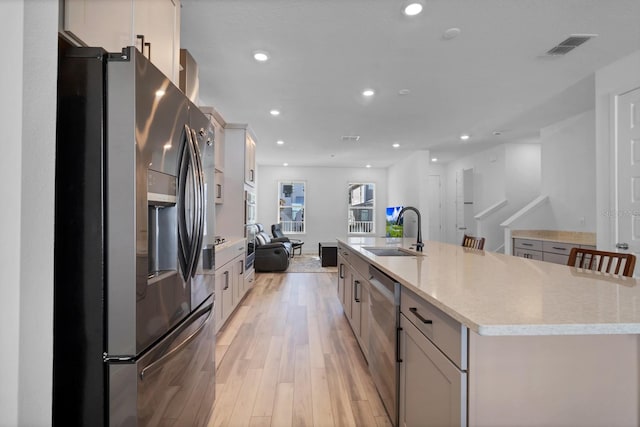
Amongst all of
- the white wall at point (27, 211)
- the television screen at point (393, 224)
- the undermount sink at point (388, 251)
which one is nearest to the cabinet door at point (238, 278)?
the undermount sink at point (388, 251)

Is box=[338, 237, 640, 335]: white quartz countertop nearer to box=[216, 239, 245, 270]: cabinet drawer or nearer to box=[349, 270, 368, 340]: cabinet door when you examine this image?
box=[349, 270, 368, 340]: cabinet door

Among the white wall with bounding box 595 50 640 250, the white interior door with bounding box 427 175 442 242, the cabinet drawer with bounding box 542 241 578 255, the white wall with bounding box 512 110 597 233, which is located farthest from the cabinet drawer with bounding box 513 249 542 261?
the white interior door with bounding box 427 175 442 242

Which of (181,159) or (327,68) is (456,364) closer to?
(181,159)

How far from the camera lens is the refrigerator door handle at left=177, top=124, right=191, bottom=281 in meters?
1.27

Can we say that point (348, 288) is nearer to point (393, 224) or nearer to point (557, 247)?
point (557, 247)

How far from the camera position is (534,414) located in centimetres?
90

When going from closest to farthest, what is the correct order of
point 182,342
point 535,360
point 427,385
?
1. point 535,360
2. point 427,385
3. point 182,342

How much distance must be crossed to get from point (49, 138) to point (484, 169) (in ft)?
25.6

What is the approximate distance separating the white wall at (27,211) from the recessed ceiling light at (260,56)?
7.01ft

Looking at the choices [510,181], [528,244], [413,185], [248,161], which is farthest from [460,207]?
[248,161]

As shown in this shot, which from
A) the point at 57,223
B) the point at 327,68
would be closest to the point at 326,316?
the point at 327,68

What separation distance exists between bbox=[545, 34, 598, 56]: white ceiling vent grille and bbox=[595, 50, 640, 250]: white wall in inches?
26.5

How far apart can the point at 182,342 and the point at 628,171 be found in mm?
3925

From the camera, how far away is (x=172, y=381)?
4.00ft
